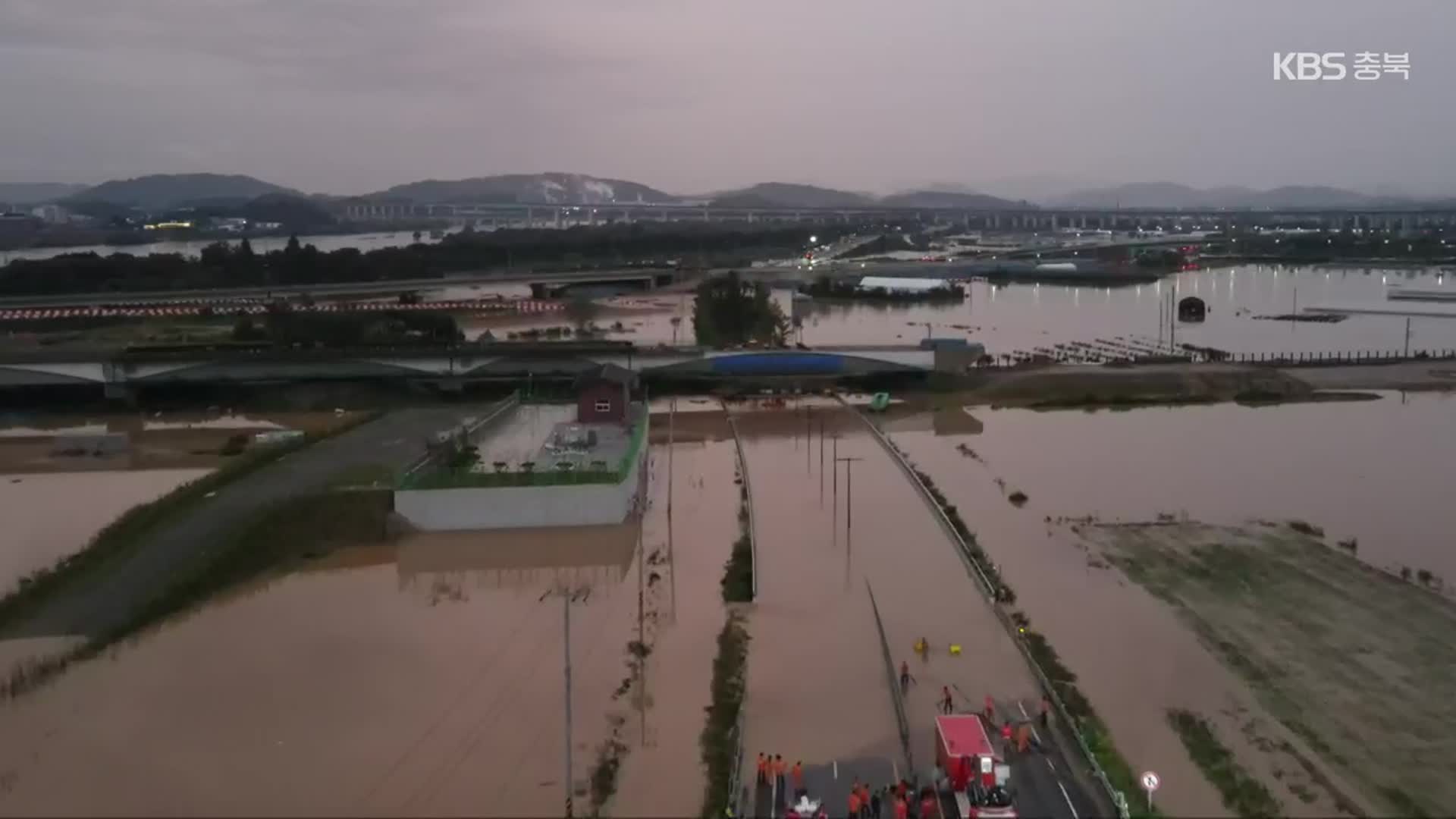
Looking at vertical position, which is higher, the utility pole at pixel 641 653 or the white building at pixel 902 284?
the white building at pixel 902 284

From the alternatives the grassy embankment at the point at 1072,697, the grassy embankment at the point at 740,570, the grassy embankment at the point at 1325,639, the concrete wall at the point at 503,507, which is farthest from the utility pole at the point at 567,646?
the grassy embankment at the point at 1325,639

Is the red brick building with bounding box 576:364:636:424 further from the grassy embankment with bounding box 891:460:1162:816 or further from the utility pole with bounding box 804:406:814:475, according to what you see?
the grassy embankment with bounding box 891:460:1162:816

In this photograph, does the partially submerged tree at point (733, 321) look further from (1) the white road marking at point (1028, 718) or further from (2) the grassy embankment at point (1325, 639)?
(1) the white road marking at point (1028, 718)

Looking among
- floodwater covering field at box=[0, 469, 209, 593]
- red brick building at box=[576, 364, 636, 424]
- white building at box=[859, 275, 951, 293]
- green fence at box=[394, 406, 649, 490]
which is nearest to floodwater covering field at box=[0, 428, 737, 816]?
green fence at box=[394, 406, 649, 490]

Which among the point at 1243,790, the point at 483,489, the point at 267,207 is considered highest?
the point at 267,207

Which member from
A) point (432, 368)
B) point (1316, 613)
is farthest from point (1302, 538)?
point (432, 368)

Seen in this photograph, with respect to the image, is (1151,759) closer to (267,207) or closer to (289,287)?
(289,287)

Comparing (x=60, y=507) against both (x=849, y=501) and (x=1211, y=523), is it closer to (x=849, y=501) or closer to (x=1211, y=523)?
(x=849, y=501)
